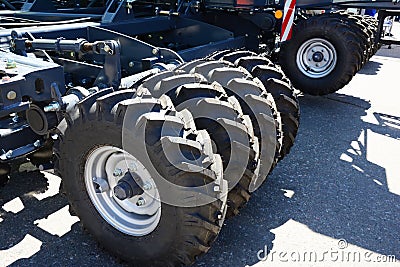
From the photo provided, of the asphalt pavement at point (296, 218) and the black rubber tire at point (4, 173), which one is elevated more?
the black rubber tire at point (4, 173)

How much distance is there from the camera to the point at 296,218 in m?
3.35

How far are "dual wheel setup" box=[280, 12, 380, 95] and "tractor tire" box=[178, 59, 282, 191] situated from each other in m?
3.09

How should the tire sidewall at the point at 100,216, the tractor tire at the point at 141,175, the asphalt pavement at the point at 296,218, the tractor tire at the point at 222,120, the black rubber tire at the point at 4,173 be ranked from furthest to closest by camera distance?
the black rubber tire at the point at 4,173 → the asphalt pavement at the point at 296,218 → the tractor tire at the point at 222,120 → the tire sidewall at the point at 100,216 → the tractor tire at the point at 141,175

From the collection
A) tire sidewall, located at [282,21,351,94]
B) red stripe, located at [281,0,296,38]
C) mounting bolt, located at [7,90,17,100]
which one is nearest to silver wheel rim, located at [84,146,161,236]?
mounting bolt, located at [7,90,17,100]

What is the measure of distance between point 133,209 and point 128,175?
29 centimetres

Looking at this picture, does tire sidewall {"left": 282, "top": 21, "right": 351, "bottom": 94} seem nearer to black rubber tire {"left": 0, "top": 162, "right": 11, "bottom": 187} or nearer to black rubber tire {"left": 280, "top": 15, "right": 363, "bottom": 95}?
black rubber tire {"left": 280, "top": 15, "right": 363, "bottom": 95}

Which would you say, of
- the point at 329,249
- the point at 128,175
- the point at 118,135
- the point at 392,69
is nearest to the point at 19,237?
the point at 128,175

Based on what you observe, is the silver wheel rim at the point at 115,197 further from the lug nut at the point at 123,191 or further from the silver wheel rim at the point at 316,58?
the silver wheel rim at the point at 316,58

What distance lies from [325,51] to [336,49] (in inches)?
7.0

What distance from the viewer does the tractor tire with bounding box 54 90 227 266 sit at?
2270 mm

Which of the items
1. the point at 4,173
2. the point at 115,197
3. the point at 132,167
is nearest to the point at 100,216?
the point at 115,197

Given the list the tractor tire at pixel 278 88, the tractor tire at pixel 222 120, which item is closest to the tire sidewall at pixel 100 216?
the tractor tire at pixel 222 120

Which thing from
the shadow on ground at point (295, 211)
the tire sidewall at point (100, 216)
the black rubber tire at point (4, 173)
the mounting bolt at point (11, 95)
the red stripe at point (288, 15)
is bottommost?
the shadow on ground at point (295, 211)

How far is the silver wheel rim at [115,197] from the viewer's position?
256 cm
